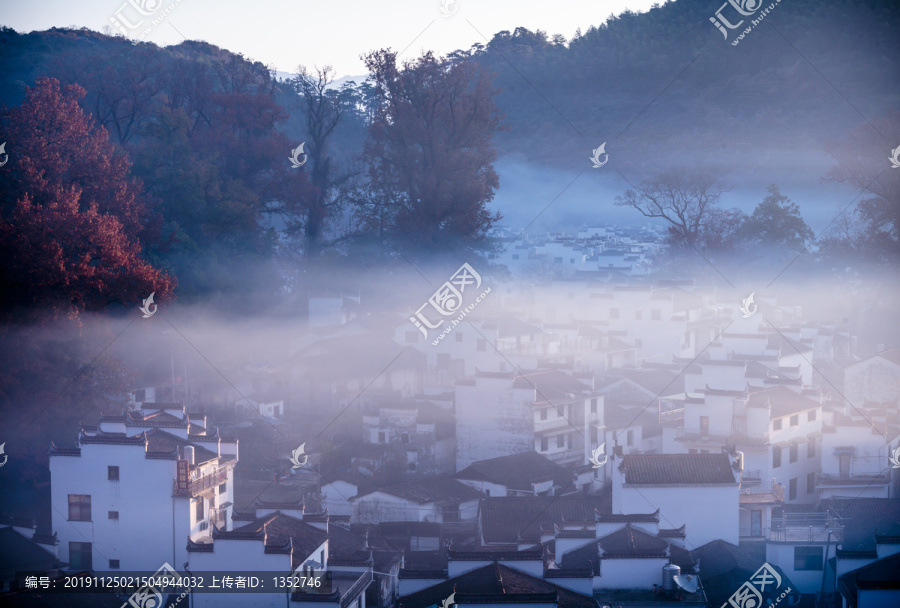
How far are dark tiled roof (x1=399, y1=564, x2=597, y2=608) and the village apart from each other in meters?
0.03

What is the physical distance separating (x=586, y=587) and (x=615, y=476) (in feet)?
9.25

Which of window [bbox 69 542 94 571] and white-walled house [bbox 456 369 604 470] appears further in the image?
white-walled house [bbox 456 369 604 470]

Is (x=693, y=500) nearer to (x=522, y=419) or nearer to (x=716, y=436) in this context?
(x=716, y=436)

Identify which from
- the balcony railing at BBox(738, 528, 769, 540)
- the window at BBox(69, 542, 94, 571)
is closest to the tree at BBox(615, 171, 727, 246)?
the balcony railing at BBox(738, 528, 769, 540)

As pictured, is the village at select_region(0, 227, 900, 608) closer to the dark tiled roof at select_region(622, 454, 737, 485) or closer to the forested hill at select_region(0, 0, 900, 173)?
the dark tiled roof at select_region(622, 454, 737, 485)

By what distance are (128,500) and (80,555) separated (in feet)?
3.12

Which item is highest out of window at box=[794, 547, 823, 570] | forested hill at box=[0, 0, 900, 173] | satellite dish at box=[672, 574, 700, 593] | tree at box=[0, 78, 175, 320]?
forested hill at box=[0, 0, 900, 173]

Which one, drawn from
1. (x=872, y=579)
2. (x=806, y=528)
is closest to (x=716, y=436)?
(x=806, y=528)

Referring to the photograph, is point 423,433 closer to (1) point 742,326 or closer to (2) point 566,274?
(1) point 742,326

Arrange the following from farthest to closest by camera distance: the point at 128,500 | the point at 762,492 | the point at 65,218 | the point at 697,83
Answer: the point at 697,83 < the point at 65,218 < the point at 762,492 < the point at 128,500

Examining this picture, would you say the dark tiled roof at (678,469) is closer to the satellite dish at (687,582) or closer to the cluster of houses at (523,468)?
the cluster of houses at (523,468)

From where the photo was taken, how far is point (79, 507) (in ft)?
37.0

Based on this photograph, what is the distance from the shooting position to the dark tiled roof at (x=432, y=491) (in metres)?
13.5

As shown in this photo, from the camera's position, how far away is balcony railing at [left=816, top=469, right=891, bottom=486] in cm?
1445
